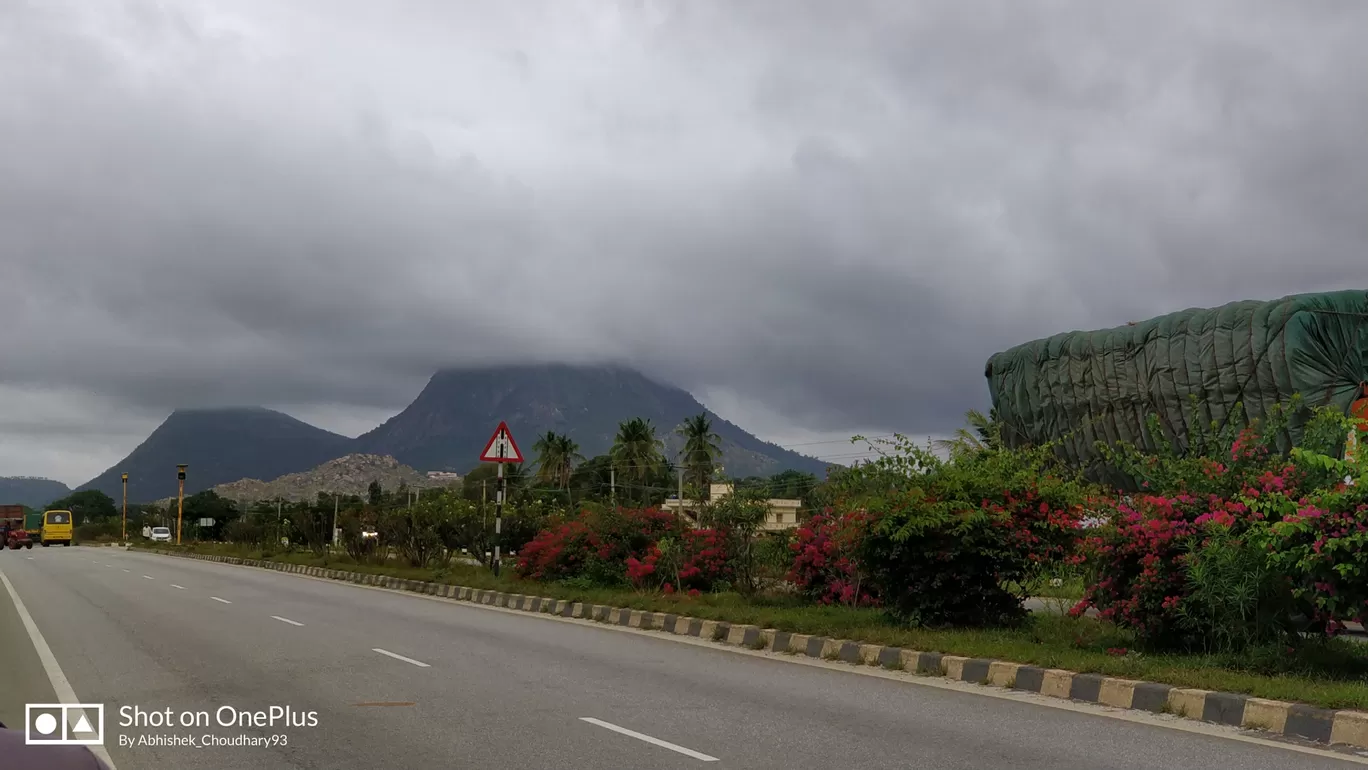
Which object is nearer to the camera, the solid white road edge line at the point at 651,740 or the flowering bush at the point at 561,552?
the solid white road edge line at the point at 651,740

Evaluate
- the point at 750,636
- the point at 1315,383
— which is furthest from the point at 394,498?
the point at 750,636

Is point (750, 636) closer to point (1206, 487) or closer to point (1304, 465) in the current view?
point (1206, 487)

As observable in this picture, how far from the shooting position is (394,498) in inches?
3979

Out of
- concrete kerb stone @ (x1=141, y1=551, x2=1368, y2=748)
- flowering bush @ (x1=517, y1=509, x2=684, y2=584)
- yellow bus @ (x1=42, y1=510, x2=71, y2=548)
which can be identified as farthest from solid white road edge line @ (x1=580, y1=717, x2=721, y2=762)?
yellow bus @ (x1=42, y1=510, x2=71, y2=548)

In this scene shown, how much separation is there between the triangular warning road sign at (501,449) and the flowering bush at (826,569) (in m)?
7.66

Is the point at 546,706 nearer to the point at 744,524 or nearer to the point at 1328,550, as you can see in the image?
the point at 1328,550

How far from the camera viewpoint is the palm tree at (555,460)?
298 ft

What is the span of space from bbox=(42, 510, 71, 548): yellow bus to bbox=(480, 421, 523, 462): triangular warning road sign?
77.6 meters

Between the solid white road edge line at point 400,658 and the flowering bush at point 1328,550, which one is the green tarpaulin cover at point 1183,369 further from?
the solid white road edge line at point 400,658

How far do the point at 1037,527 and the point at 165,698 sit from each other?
10.3 m

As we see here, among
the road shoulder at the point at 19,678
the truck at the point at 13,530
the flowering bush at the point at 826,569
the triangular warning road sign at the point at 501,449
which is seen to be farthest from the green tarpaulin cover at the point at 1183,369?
the truck at the point at 13,530

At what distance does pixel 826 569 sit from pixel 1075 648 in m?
6.60

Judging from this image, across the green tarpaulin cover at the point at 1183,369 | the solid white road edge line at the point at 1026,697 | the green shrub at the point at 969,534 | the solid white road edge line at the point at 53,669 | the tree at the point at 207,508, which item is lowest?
the tree at the point at 207,508

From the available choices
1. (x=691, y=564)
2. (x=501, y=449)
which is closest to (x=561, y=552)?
(x=501, y=449)
